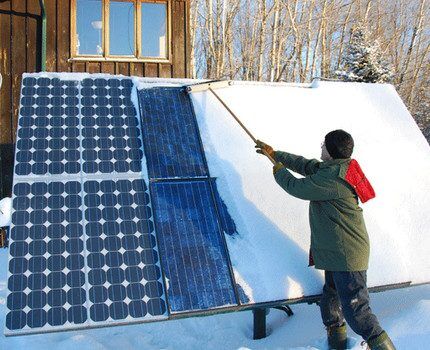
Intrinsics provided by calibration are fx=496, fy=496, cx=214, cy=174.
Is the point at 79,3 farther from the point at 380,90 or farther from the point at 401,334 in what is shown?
the point at 401,334

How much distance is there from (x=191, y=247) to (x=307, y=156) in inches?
60.9

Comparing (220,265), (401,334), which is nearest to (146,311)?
(220,265)

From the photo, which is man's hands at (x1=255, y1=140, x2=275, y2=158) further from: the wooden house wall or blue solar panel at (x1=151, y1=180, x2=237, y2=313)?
the wooden house wall

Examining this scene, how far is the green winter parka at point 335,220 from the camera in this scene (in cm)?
371

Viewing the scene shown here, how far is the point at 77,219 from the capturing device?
3881 millimetres

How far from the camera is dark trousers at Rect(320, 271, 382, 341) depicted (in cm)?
355

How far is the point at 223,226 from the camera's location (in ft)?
13.6

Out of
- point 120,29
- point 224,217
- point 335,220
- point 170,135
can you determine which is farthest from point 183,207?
point 120,29

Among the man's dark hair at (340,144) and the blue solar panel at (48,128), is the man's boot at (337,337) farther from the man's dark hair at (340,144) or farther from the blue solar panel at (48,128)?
the blue solar panel at (48,128)

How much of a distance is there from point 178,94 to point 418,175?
102 inches

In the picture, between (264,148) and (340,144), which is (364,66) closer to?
(264,148)

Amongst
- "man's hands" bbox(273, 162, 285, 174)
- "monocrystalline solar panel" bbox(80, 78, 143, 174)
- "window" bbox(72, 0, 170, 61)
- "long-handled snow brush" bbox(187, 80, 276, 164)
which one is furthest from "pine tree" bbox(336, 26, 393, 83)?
"man's hands" bbox(273, 162, 285, 174)

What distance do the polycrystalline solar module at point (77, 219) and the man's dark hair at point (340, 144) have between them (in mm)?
1555

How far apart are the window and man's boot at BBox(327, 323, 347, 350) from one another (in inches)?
281
